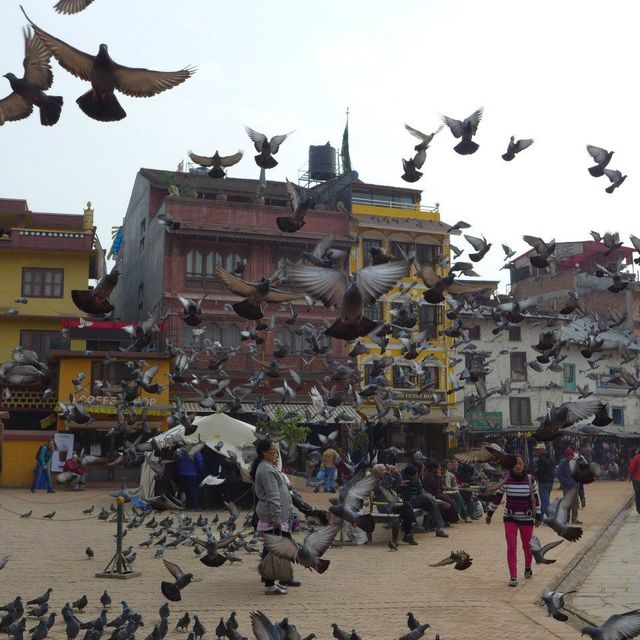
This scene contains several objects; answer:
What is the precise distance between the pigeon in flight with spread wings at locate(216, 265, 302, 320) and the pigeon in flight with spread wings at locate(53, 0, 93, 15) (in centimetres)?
378

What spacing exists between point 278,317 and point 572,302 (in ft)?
89.5

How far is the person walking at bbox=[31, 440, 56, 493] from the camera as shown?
2783 cm

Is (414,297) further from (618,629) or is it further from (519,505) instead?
(618,629)

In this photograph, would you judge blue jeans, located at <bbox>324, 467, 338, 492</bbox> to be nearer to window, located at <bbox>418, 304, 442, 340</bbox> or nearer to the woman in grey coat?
the woman in grey coat

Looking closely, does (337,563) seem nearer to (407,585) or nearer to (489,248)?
(407,585)

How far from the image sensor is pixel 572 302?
48.6ft

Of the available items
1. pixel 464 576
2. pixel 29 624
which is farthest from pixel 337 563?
pixel 29 624

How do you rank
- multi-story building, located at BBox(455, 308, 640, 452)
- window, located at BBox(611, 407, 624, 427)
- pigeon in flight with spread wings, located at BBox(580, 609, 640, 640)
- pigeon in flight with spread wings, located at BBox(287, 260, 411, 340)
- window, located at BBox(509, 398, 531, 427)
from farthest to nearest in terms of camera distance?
window, located at BBox(611, 407, 624, 427)
window, located at BBox(509, 398, 531, 427)
multi-story building, located at BBox(455, 308, 640, 452)
pigeon in flight with spread wings, located at BBox(287, 260, 411, 340)
pigeon in flight with spread wings, located at BBox(580, 609, 640, 640)

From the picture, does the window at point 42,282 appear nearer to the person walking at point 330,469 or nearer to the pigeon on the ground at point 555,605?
the person walking at point 330,469

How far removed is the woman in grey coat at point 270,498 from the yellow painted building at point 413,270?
33.8m

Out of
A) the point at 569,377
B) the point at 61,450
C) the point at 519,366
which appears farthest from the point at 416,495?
the point at 569,377

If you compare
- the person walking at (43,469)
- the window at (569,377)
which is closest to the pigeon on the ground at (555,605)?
the person walking at (43,469)

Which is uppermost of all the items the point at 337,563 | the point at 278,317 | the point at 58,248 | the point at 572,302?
the point at 58,248

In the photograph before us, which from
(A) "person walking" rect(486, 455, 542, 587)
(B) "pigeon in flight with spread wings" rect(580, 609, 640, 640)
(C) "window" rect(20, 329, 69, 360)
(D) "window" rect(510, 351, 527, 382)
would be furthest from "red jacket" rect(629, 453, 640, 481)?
(D) "window" rect(510, 351, 527, 382)
